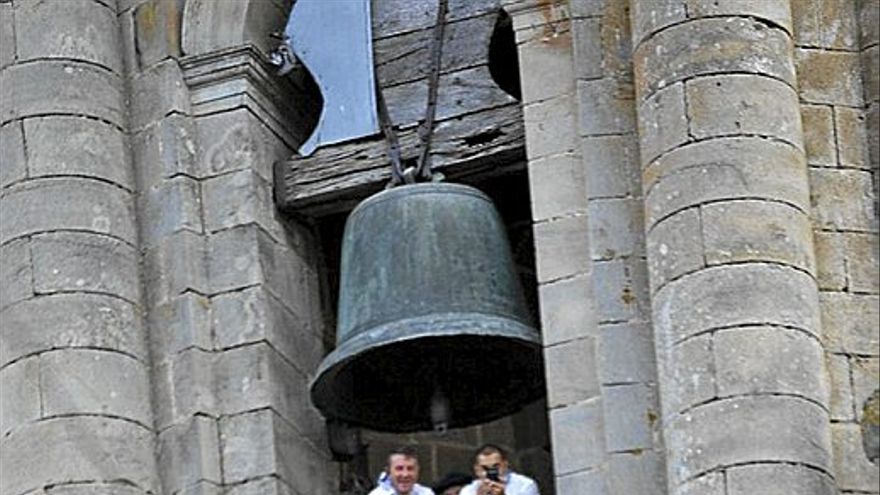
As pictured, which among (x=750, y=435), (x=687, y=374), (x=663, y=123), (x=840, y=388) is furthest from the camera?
(x=663, y=123)

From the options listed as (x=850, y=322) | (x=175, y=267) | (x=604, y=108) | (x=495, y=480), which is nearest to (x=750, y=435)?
(x=850, y=322)

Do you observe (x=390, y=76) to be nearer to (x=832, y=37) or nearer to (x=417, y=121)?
(x=417, y=121)

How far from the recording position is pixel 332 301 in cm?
2198

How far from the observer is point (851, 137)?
20.8m

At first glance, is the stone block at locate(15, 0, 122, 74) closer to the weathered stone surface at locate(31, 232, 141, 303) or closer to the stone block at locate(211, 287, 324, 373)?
the weathered stone surface at locate(31, 232, 141, 303)

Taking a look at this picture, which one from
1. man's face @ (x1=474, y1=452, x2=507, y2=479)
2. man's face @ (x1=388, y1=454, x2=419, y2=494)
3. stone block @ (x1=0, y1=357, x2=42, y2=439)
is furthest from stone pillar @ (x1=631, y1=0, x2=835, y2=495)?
stone block @ (x1=0, y1=357, x2=42, y2=439)

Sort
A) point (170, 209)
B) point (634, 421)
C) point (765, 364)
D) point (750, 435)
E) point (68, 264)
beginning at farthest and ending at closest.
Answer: point (170, 209) → point (68, 264) → point (634, 421) → point (765, 364) → point (750, 435)

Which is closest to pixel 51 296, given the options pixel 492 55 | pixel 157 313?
pixel 157 313

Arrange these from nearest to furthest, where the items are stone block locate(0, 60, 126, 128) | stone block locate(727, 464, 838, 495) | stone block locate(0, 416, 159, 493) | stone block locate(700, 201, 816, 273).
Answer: stone block locate(727, 464, 838, 495), stone block locate(700, 201, 816, 273), stone block locate(0, 416, 159, 493), stone block locate(0, 60, 126, 128)

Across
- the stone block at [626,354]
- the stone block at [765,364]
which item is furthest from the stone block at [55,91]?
the stone block at [765,364]

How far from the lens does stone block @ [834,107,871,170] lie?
20.7m

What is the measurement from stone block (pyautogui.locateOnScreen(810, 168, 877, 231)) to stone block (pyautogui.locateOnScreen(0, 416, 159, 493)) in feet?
7.94

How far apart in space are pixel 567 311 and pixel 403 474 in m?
0.89

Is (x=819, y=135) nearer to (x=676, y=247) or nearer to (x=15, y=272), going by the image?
(x=676, y=247)
